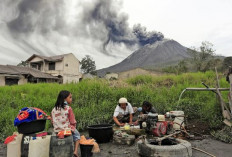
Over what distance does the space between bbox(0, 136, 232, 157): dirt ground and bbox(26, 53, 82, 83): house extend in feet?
80.7

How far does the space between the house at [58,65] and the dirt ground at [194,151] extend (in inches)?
968

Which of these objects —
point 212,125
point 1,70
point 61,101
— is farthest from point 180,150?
point 1,70

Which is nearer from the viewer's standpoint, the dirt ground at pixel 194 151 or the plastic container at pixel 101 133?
the dirt ground at pixel 194 151

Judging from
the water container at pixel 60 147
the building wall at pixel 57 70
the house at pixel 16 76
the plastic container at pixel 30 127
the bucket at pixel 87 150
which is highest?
the building wall at pixel 57 70

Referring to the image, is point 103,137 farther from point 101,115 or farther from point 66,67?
point 66,67

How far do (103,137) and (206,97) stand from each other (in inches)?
219

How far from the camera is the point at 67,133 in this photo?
10.6 ft

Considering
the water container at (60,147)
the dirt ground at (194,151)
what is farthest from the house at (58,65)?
the water container at (60,147)

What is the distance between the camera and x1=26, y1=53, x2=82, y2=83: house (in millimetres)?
28839

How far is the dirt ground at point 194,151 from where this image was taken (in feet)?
13.3

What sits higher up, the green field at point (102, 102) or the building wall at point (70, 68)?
the building wall at point (70, 68)

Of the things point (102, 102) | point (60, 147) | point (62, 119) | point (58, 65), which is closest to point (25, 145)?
point (60, 147)

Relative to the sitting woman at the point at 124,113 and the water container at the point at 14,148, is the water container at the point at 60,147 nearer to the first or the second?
the water container at the point at 14,148

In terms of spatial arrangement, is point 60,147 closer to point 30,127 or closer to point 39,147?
point 39,147
